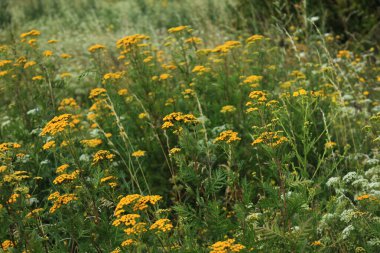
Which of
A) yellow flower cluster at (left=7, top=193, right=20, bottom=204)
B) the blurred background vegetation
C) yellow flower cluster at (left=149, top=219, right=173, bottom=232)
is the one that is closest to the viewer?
yellow flower cluster at (left=149, top=219, right=173, bottom=232)

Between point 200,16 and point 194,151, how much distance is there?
709 cm

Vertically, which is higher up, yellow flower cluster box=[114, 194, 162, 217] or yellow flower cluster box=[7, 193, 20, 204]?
yellow flower cluster box=[7, 193, 20, 204]

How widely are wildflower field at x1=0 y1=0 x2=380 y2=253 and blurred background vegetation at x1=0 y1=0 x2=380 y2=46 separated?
86 mm

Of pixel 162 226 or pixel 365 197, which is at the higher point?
pixel 162 226

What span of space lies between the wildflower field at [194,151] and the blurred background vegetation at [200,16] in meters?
0.09

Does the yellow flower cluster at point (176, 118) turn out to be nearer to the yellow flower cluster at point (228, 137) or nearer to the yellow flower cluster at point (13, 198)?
the yellow flower cluster at point (228, 137)

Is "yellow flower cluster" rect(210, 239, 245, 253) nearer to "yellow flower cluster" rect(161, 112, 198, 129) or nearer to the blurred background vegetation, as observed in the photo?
"yellow flower cluster" rect(161, 112, 198, 129)

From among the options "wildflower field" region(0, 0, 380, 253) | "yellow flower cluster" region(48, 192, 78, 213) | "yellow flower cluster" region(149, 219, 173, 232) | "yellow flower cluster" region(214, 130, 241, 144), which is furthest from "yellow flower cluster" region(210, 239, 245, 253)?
"yellow flower cluster" region(48, 192, 78, 213)

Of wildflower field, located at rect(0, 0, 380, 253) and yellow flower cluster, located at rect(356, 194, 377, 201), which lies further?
yellow flower cluster, located at rect(356, 194, 377, 201)

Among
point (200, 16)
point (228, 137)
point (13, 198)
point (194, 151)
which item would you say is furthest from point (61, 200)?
point (200, 16)

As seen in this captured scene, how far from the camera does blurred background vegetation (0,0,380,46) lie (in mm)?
6445

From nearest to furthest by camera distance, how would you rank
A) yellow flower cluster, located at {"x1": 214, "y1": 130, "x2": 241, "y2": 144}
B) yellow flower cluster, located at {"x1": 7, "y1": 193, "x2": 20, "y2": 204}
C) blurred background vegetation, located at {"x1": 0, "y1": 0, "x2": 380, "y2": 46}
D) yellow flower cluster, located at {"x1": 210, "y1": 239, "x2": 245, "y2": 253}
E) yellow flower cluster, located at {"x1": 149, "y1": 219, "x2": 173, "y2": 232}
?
yellow flower cluster, located at {"x1": 210, "y1": 239, "x2": 245, "y2": 253} → yellow flower cluster, located at {"x1": 149, "y1": 219, "x2": 173, "y2": 232} → yellow flower cluster, located at {"x1": 7, "y1": 193, "x2": 20, "y2": 204} → yellow flower cluster, located at {"x1": 214, "y1": 130, "x2": 241, "y2": 144} → blurred background vegetation, located at {"x1": 0, "y1": 0, "x2": 380, "y2": 46}

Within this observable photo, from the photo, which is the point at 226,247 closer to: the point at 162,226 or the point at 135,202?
the point at 162,226

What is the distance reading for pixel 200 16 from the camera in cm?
939
